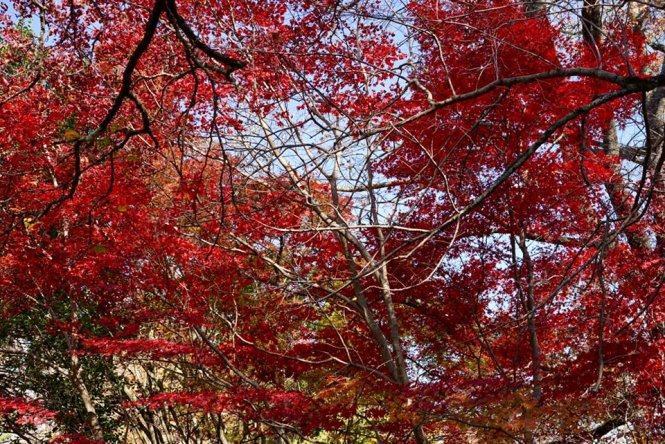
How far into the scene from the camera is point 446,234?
8.77 m

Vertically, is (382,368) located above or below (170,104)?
below

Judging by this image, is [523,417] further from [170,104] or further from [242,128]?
[170,104]

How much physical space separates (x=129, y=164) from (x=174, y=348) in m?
3.27

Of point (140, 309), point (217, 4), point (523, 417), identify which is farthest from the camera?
point (140, 309)

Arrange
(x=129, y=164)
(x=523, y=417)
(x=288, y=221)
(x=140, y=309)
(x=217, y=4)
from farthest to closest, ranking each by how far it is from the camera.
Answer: (x=140, y=309) → (x=129, y=164) → (x=288, y=221) → (x=217, y=4) → (x=523, y=417)

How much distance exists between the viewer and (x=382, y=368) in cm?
879

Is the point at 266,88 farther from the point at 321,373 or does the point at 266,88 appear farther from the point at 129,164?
the point at 321,373

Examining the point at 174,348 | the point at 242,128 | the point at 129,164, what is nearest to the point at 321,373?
the point at 174,348

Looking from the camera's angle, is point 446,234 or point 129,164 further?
point 129,164

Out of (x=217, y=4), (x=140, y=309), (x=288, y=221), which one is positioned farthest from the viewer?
(x=140, y=309)

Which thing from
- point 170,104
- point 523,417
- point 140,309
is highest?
point 170,104

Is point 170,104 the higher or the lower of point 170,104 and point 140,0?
the lower

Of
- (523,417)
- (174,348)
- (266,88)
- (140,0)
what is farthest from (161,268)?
(523,417)

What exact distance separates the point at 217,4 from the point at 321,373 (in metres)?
5.50
